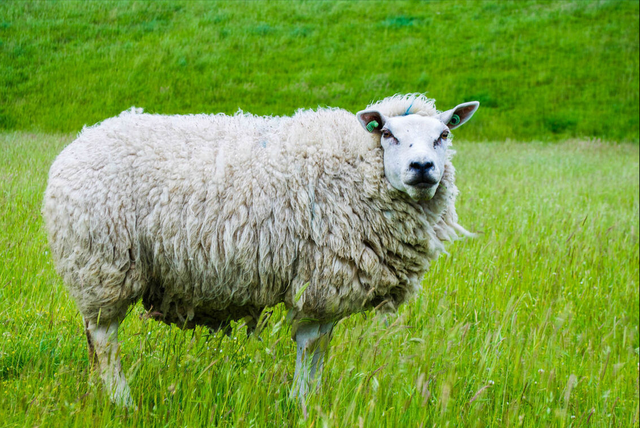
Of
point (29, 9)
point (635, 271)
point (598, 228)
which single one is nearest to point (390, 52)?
point (598, 228)

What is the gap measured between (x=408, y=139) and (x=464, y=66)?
10243 millimetres

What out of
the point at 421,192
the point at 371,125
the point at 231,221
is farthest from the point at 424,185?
the point at 231,221

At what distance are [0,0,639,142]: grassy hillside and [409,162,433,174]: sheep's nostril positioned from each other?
2954 millimetres

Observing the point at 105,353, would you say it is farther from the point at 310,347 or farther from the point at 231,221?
the point at 310,347

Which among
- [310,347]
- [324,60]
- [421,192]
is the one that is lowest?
[310,347]

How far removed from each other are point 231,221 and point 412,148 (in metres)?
1.00

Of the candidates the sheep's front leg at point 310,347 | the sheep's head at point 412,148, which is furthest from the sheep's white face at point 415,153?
the sheep's front leg at point 310,347

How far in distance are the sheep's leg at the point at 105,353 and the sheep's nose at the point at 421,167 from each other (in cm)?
163

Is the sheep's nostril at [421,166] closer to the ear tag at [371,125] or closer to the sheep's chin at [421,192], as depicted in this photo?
the sheep's chin at [421,192]

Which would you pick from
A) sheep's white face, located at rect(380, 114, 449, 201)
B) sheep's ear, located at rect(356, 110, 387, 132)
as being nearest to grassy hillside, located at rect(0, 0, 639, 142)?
sheep's ear, located at rect(356, 110, 387, 132)

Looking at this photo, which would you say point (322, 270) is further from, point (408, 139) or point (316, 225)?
point (408, 139)

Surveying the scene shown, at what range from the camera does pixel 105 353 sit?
2.55 metres

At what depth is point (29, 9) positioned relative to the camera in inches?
155

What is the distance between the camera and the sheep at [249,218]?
273cm
